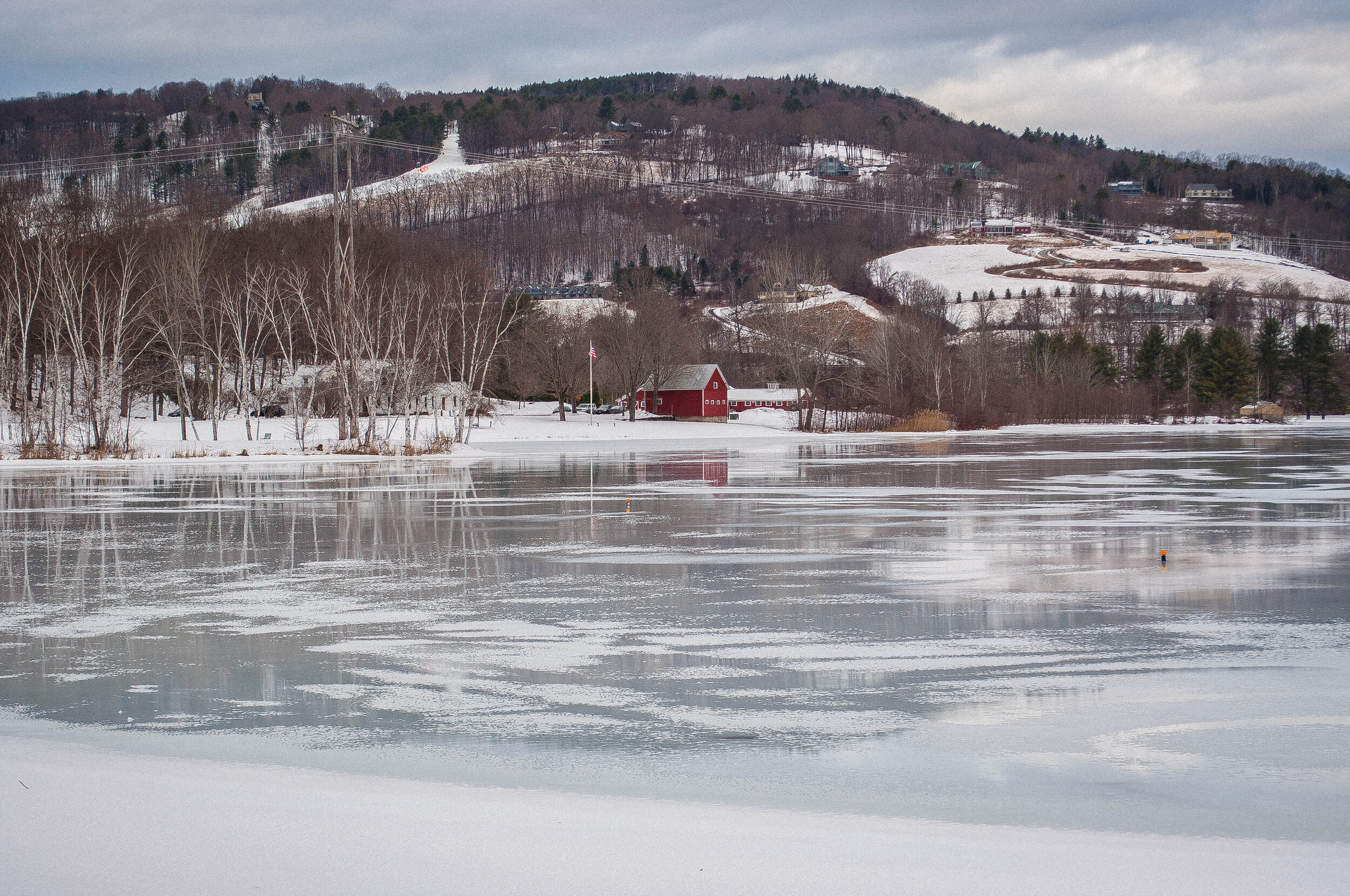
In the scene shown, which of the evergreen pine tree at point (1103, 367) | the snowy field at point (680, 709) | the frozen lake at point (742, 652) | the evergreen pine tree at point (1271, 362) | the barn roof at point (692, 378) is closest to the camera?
the snowy field at point (680, 709)

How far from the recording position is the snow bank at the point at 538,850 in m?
4.54

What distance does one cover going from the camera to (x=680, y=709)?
7.16m

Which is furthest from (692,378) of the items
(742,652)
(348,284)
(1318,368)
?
(742,652)

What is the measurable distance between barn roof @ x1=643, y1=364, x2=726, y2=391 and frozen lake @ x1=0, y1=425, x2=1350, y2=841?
7250 cm

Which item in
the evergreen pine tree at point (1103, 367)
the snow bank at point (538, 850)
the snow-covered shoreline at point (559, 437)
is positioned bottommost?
the snow bank at point (538, 850)

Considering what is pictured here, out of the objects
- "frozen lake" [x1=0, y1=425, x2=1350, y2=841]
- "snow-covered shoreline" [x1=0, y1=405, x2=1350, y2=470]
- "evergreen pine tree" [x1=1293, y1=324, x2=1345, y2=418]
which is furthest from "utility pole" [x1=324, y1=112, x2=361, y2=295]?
"evergreen pine tree" [x1=1293, y1=324, x2=1345, y2=418]

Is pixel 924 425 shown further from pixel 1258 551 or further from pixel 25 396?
pixel 1258 551

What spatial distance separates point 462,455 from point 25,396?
79.9ft

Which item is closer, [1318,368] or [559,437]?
[559,437]

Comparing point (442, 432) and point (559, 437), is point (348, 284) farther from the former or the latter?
point (559, 437)

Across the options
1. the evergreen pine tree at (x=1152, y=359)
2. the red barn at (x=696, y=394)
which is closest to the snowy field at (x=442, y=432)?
the red barn at (x=696, y=394)

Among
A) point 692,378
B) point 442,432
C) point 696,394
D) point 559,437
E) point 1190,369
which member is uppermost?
point 1190,369

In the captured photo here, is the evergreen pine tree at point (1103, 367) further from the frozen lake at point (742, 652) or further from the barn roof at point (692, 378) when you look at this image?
the frozen lake at point (742, 652)

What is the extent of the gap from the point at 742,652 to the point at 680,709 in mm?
1665
